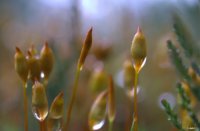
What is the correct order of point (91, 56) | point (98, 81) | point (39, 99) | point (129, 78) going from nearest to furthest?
point (39, 99)
point (129, 78)
point (98, 81)
point (91, 56)

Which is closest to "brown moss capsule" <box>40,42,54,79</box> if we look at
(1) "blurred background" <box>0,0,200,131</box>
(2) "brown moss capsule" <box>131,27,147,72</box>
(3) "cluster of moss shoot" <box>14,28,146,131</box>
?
(3) "cluster of moss shoot" <box>14,28,146,131</box>

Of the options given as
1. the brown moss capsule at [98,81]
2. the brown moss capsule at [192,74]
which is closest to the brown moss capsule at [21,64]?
the brown moss capsule at [192,74]

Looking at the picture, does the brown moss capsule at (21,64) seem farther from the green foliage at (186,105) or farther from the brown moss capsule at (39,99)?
the green foliage at (186,105)

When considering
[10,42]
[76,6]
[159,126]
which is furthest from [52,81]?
[10,42]

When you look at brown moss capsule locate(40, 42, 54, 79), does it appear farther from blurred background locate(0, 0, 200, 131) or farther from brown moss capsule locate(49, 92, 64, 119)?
blurred background locate(0, 0, 200, 131)

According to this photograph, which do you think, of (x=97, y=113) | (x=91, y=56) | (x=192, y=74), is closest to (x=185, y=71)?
(x=192, y=74)

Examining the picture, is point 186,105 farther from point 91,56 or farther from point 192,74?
point 91,56

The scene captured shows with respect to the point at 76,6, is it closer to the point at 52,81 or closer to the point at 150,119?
the point at 52,81
